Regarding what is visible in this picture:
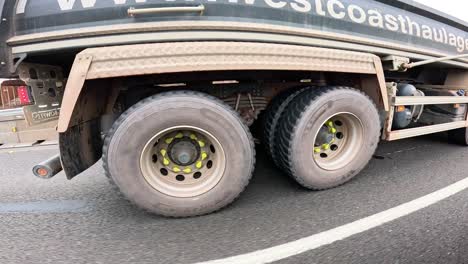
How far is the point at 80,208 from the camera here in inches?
99.0

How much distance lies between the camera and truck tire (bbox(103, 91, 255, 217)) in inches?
79.5

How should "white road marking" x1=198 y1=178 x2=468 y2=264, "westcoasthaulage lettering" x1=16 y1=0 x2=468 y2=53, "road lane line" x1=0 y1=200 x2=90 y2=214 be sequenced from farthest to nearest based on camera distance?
"road lane line" x1=0 y1=200 x2=90 y2=214
"westcoasthaulage lettering" x1=16 y1=0 x2=468 y2=53
"white road marking" x1=198 y1=178 x2=468 y2=264

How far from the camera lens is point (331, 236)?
1964mm

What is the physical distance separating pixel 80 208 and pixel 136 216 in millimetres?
627

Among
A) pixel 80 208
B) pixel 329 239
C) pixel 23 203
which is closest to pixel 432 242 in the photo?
pixel 329 239

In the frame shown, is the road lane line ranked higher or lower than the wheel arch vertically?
lower

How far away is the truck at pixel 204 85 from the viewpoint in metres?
1.99

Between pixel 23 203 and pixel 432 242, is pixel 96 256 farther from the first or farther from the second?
pixel 432 242

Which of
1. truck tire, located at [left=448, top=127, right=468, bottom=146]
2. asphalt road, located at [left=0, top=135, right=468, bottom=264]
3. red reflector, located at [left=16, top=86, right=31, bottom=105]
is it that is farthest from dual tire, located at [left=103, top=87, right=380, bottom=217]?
truck tire, located at [left=448, top=127, right=468, bottom=146]

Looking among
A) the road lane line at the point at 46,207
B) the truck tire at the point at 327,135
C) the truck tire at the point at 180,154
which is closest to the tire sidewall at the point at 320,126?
the truck tire at the point at 327,135

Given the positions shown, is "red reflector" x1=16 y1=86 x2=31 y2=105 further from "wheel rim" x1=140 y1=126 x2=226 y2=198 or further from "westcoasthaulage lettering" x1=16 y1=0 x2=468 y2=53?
"wheel rim" x1=140 y1=126 x2=226 y2=198

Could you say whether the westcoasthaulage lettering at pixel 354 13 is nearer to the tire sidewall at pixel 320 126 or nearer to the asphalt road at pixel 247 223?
the tire sidewall at pixel 320 126

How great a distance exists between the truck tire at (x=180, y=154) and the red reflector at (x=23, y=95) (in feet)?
2.87

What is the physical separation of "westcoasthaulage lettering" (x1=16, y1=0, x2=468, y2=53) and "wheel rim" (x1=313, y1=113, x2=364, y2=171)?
1.01 metres
